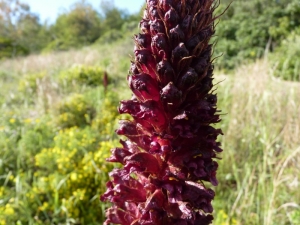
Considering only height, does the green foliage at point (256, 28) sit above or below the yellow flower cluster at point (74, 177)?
above

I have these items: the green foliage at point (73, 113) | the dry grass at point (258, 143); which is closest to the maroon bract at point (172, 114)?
the dry grass at point (258, 143)

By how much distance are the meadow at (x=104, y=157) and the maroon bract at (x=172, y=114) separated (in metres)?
1.30

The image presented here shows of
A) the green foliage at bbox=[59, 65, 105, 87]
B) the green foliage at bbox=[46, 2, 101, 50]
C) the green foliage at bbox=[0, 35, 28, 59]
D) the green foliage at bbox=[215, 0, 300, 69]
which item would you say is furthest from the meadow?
the green foliage at bbox=[46, 2, 101, 50]

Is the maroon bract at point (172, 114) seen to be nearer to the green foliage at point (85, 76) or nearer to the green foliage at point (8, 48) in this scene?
the green foliage at point (85, 76)

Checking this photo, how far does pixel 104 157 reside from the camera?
4047 millimetres

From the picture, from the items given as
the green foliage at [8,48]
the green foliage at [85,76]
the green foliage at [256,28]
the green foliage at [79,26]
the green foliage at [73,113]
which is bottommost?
the green foliage at [73,113]

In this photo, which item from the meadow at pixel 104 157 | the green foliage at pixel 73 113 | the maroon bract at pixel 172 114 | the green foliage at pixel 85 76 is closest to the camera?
the maroon bract at pixel 172 114

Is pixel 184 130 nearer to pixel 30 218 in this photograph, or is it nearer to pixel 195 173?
pixel 195 173

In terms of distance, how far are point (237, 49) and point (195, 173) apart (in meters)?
15.8

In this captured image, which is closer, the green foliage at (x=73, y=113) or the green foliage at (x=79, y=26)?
the green foliage at (x=73, y=113)

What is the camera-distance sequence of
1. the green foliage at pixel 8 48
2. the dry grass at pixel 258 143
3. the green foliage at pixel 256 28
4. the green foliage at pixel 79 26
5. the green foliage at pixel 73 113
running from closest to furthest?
1. the dry grass at pixel 258 143
2. the green foliage at pixel 73 113
3. the green foliage at pixel 256 28
4. the green foliage at pixel 8 48
5. the green foliage at pixel 79 26

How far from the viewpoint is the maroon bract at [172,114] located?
114 cm

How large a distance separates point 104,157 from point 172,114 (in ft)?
9.81

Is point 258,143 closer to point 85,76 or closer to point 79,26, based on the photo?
point 85,76
